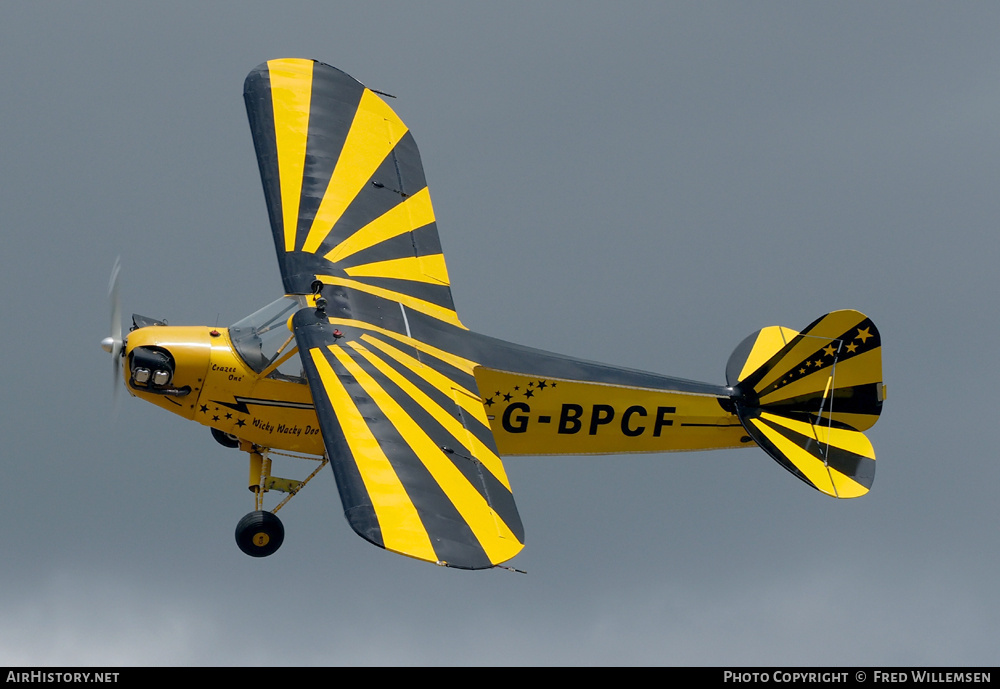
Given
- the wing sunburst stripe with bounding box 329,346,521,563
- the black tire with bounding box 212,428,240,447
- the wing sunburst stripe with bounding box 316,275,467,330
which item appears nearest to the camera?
the wing sunburst stripe with bounding box 329,346,521,563

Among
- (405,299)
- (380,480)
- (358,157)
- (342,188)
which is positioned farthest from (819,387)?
(380,480)

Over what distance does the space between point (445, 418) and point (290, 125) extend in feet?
21.2

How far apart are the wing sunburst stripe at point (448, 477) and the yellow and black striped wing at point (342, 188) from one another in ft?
7.13

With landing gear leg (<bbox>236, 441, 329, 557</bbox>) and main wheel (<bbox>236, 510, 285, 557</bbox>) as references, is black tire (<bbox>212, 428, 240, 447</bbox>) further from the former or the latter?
main wheel (<bbox>236, 510, 285, 557</bbox>)

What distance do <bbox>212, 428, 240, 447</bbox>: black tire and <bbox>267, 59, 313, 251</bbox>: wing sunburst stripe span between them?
2.71 metres

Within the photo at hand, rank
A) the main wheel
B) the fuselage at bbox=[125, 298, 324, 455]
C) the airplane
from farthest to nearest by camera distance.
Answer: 1. the main wheel
2. the fuselage at bbox=[125, 298, 324, 455]
3. the airplane

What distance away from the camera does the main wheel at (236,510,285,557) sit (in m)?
21.7

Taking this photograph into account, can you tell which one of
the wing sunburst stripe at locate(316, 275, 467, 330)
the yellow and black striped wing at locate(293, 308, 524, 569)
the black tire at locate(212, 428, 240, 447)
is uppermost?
the wing sunburst stripe at locate(316, 275, 467, 330)

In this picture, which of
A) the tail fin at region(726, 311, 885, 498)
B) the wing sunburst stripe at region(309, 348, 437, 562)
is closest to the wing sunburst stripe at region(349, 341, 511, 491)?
the wing sunburst stripe at region(309, 348, 437, 562)

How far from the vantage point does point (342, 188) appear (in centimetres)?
2445

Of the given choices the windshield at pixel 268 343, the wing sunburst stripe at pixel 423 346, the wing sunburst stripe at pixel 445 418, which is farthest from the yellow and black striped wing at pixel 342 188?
the wing sunburst stripe at pixel 445 418

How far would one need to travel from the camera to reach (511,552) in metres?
18.4

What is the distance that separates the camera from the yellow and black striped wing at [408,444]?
18.1 meters

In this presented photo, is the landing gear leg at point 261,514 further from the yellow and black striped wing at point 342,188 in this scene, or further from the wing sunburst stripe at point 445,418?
the yellow and black striped wing at point 342,188
